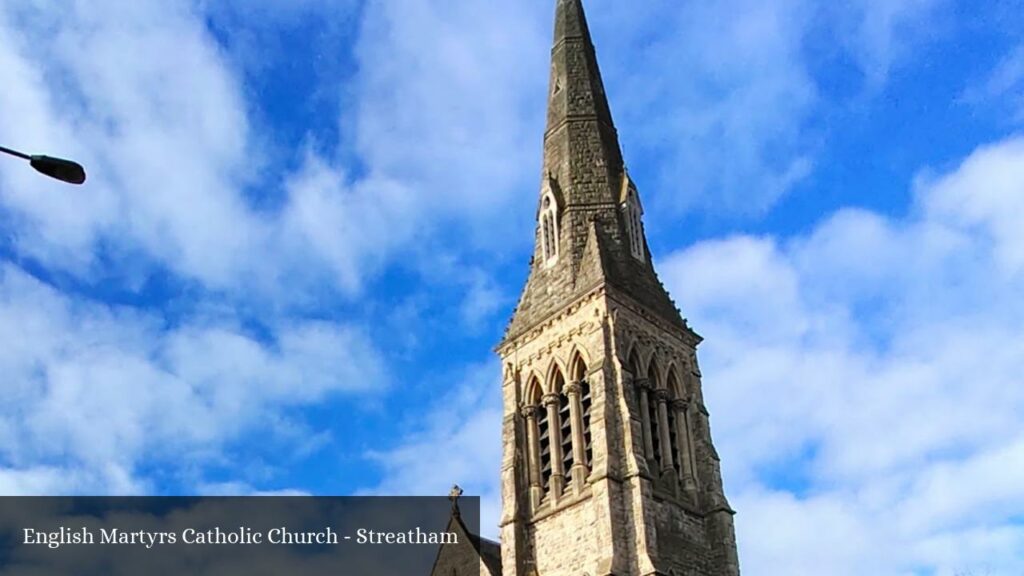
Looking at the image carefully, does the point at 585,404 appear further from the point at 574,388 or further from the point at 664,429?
the point at 664,429

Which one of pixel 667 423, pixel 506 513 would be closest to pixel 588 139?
pixel 667 423

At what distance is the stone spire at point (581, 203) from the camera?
2873 centimetres

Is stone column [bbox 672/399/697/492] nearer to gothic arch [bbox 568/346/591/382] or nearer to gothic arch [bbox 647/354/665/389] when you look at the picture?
gothic arch [bbox 647/354/665/389]

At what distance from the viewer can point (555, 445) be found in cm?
2716

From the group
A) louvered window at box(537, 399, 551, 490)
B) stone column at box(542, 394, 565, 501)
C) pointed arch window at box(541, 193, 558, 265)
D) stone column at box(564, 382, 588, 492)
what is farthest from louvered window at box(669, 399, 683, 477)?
pointed arch window at box(541, 193, 558, 265)

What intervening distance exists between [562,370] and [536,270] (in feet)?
13.1

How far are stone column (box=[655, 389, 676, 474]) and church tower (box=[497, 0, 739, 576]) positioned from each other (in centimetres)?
4

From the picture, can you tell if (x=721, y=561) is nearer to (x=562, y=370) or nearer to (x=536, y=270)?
(x=562, y=370)

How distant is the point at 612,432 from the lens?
25344 mm

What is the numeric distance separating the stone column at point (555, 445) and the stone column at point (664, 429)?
2509 millimetres

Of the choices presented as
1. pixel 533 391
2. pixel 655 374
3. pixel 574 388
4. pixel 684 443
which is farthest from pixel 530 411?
pixel 684 443

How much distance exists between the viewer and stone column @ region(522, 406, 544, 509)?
26.9 m

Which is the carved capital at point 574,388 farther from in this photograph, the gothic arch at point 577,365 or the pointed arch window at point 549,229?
the pointed arch window at point 549,229

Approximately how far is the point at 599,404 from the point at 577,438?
1393mm
